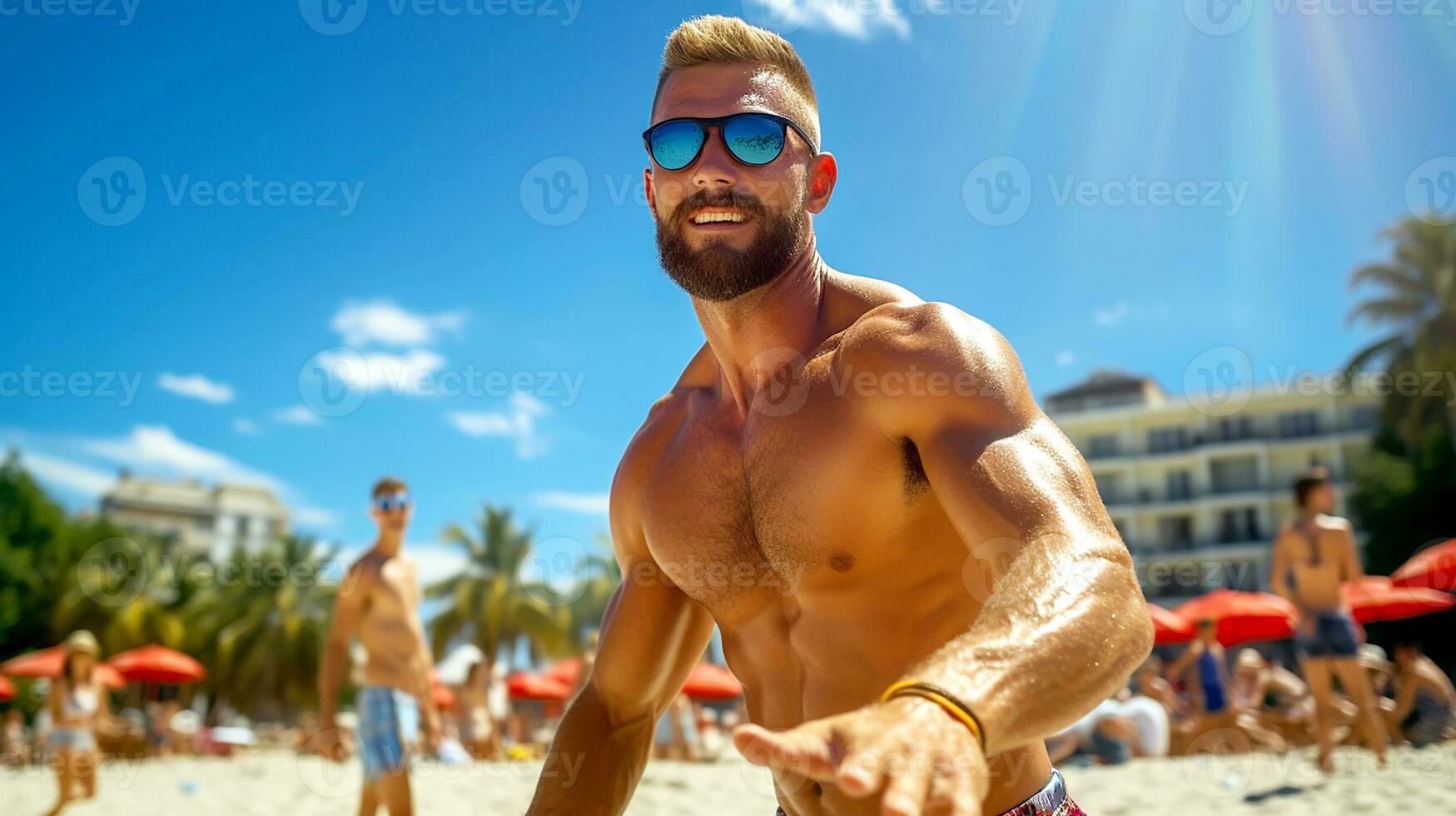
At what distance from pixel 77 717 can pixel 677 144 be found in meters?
10.1

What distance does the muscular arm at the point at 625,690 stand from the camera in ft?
6.44

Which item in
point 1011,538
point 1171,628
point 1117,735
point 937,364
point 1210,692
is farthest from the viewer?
point 1171,628

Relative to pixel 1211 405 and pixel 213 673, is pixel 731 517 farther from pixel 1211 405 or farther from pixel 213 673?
pixel 1211 405

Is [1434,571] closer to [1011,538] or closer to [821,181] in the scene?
[821,181]

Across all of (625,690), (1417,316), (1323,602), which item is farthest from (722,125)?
(1417,316)

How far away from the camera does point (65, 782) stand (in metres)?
8.89

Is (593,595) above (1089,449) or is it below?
below

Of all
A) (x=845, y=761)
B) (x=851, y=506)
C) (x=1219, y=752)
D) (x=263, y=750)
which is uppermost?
(x=851, y=506)

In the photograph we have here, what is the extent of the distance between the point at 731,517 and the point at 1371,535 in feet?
122

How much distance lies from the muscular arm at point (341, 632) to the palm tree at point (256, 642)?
33.9 m

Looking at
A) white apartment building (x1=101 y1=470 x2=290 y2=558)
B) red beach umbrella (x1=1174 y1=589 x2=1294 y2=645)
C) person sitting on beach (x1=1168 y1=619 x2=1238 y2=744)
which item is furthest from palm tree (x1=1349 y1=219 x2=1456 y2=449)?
white apartment building (x1=101 y1=470 x2=290 y2=558)

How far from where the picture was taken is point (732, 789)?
8.96 meters

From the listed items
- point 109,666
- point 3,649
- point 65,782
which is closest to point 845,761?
point 65,782

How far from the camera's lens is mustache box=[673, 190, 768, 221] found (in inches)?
75.4
